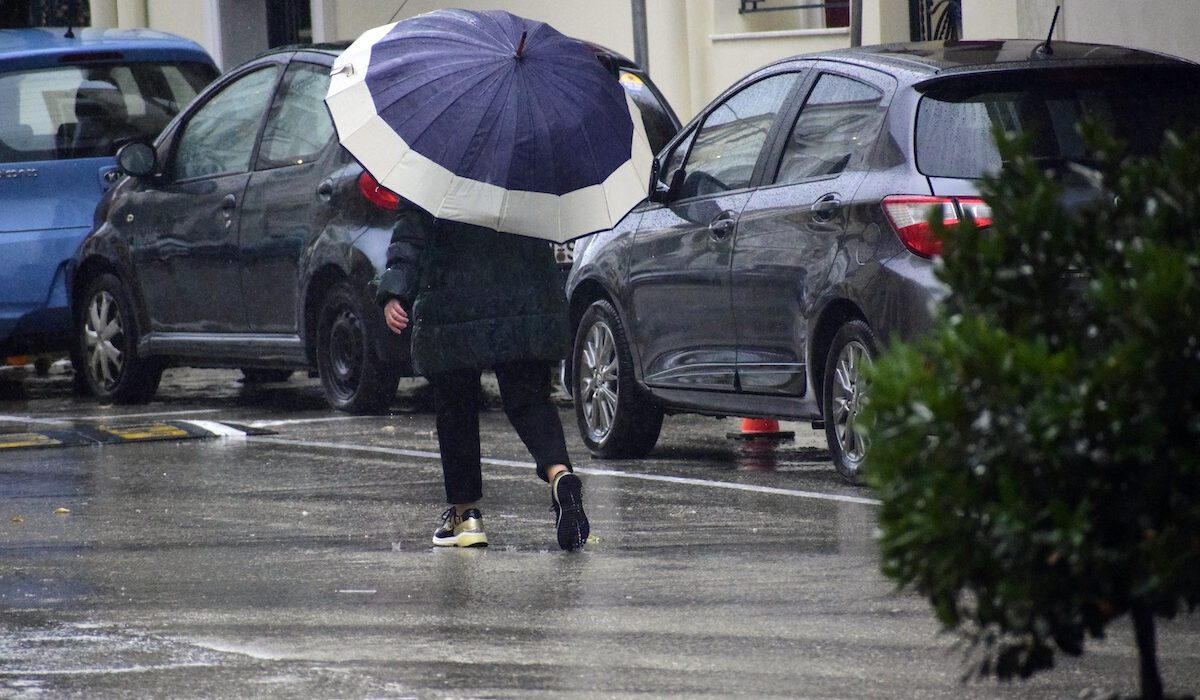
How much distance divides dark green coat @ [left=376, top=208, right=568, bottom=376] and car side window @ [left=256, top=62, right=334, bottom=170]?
4.30m

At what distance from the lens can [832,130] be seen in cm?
881

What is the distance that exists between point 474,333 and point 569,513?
0.67 metres

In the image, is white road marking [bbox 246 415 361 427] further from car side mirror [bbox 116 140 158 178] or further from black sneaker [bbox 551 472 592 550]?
black sneaker [bbox 551 472 592 550]

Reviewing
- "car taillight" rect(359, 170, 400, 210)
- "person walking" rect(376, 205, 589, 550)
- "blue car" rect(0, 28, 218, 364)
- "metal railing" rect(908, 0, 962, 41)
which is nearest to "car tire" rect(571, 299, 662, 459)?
"car taillight" rect(359, 170, 400, 210)

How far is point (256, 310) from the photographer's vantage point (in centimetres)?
1217

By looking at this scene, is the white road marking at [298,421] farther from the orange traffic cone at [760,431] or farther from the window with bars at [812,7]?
the window with bars at [812,7]

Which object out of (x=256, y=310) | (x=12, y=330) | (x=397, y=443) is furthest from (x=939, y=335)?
(x=12, y=330)

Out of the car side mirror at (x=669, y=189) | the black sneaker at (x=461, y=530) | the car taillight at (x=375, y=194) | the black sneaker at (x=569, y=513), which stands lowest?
the black sneaker at (x=461, y=530)

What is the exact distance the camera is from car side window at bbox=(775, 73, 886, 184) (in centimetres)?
851

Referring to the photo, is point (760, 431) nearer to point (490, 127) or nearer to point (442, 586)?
point (490, 127)

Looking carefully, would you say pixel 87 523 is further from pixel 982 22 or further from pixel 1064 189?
pixel 982 22

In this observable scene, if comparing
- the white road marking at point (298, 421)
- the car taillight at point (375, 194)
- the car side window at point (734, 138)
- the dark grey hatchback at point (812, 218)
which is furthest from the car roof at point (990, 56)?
the white road marking at point (298, 421)

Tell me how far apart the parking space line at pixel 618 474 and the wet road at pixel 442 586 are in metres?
0.02

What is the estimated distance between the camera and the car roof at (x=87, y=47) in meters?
13.5
